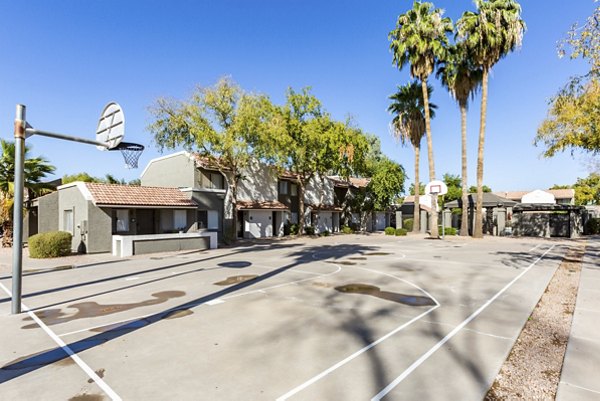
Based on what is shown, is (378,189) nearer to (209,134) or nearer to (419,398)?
(209,134)

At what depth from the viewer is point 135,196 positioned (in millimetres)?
21516

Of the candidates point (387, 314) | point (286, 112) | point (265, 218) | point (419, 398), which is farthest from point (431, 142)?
point (419, 398)

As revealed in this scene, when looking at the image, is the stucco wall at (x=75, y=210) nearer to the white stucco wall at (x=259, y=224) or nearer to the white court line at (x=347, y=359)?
the white stucco wall at (x=259, y=224)

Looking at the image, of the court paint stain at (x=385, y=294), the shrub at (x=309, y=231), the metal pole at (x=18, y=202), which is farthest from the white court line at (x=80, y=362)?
the shrub at (x=309, y=231)

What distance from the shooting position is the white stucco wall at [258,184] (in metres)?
31.5

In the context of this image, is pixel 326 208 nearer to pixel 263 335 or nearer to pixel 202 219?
pixel 202 219

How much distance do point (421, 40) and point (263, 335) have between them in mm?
30034

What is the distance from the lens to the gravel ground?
174 inches

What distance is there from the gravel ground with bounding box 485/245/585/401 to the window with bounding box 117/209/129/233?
21.7 meters

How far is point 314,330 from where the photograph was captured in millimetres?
6629

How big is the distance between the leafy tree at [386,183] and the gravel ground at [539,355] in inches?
1171

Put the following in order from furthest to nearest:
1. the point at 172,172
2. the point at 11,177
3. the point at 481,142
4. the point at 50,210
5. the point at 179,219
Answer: the point at 481,142, the point at 172,172, the point at 179,219, the point at 50,210, the point at 11,177

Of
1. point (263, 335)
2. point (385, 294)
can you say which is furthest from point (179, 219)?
point (263, 335)

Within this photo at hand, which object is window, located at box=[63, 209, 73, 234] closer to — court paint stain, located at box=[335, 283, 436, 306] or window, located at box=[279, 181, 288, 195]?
court paint stain, located at box=[335, 283, 436, 306]
